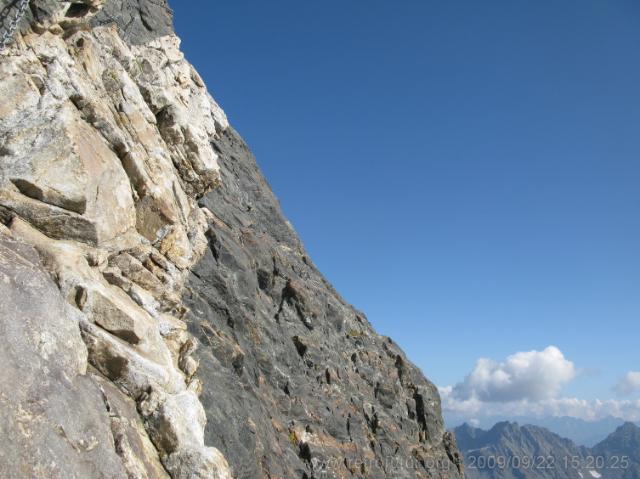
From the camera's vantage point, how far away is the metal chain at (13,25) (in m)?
23.6

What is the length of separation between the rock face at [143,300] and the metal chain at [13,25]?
0.55 meters

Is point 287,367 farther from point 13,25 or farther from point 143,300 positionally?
point 13,25

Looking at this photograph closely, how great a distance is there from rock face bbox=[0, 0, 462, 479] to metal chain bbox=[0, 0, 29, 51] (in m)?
0.55

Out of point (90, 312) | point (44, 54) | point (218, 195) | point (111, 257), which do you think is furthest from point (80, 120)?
point (218, 195)

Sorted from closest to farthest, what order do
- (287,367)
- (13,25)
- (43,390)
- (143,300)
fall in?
(43,390) < (13,25) < (143,300) < (287,367)

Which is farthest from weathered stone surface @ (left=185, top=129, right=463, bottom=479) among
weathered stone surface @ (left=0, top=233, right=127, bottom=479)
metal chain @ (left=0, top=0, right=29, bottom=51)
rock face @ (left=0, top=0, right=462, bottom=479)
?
metal chain @ (left=0, top=0, right=29, bottom=51)

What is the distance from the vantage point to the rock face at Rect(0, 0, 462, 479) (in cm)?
1569

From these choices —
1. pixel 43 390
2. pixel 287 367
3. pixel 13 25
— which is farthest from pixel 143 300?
pixel 287 367

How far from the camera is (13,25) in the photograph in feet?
78.7

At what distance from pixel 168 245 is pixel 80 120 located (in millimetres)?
9192

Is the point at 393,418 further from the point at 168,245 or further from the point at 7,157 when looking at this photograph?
the point at 7,157

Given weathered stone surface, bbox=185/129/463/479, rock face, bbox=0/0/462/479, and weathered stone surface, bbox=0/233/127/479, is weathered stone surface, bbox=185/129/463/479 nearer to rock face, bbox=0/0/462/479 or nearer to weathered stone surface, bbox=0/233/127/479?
rock face, bbox=0/0/462/479

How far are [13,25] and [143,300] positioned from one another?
48.6 feet

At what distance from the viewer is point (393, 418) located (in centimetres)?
5709
